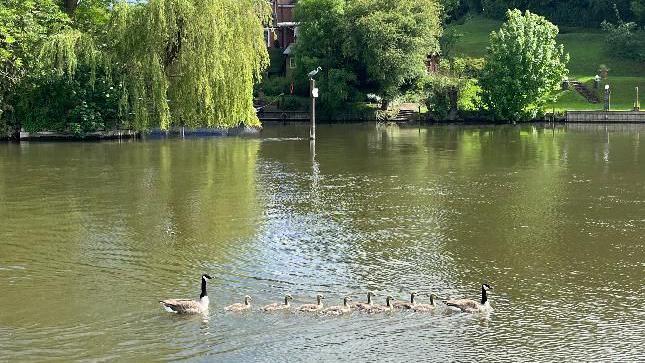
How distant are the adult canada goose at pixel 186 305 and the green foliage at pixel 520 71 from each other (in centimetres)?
5853

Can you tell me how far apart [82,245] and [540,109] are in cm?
5699

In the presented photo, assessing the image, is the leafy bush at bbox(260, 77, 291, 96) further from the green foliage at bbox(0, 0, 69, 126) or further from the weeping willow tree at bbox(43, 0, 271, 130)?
the green foliage at bbox(0, 0, 69, 126)

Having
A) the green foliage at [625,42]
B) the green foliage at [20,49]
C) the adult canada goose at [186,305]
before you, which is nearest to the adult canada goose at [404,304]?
the adult canada goose at [186,305]

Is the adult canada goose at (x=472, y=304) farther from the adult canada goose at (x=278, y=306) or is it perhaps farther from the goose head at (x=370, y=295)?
the adult canada goose at (x=278, y=306)

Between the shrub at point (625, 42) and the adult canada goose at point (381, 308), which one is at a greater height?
the shrub at point (625, 42)

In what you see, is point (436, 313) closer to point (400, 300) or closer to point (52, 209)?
point (400, 300)

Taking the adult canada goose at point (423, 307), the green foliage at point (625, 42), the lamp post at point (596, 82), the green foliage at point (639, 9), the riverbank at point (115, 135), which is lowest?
the adult canada goose at point (423, 307)

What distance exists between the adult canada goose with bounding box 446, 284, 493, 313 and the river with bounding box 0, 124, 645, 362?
0.66 feet

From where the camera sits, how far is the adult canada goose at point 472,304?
21.9 metres

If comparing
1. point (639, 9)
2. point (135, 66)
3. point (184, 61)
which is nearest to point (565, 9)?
point (639, 9)

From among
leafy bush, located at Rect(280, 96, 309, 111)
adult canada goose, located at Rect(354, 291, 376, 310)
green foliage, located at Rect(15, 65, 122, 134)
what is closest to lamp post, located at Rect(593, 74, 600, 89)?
leafy bush, located at Rect(280, 96, 309, 111)

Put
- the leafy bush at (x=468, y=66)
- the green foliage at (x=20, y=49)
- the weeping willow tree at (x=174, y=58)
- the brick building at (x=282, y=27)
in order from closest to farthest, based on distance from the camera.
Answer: the weeping willow tree at (x=174, y=58) → the green foliage at (x=20, y=49) → the leafy bush at (x=468, y=66) → the brick building at (x=282, y=27)

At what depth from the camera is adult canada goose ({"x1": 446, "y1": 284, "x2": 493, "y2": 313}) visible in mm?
21938

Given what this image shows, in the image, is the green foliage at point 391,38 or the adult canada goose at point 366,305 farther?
the green foliage at point 391,38
